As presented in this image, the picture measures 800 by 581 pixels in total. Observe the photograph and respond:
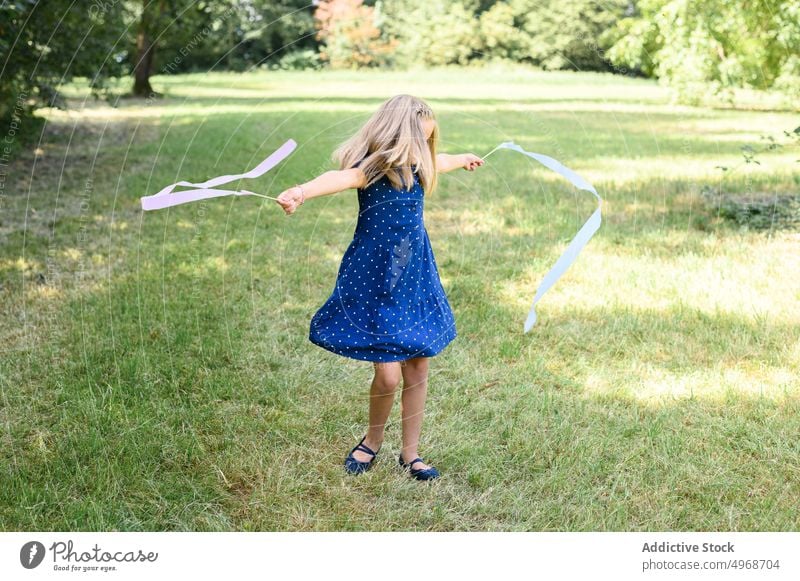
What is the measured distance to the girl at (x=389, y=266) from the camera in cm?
357

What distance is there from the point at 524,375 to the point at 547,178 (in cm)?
626

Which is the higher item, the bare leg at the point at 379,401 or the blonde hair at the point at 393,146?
the blonde hair at the point at 393,146

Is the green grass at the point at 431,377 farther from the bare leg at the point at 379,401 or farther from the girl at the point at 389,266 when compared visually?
the girl at the point at 389,266

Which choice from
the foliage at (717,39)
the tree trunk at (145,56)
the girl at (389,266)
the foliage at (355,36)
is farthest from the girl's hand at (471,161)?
the tree trunk at (145,56)

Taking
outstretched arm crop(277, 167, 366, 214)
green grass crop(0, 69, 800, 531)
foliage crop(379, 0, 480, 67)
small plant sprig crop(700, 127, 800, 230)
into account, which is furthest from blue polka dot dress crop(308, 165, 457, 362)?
foliage crop(379, 0, 480, 67)

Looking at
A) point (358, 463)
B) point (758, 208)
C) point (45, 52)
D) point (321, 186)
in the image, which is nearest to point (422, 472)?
point (358, 463)

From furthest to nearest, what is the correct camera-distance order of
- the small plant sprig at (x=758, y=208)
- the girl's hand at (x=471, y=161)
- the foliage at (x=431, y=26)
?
the foliage at (x=431, y=26)
the small plant sprig at (x=758, y=208)
the girl's hand at (x=471, y=161)

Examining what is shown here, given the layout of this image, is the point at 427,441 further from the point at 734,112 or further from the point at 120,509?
the point at 734,112

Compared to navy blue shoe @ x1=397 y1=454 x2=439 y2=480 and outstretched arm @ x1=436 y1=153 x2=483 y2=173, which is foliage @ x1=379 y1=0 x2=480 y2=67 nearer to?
outstretched arm @ x1=436 y1=153 x2=483 y2=173

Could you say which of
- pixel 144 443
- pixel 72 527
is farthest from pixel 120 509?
pixel 144 443

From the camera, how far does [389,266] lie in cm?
361

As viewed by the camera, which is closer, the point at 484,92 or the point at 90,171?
the point at 90,171

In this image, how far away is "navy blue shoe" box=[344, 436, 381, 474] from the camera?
12.3ft

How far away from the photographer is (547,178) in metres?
10.6
